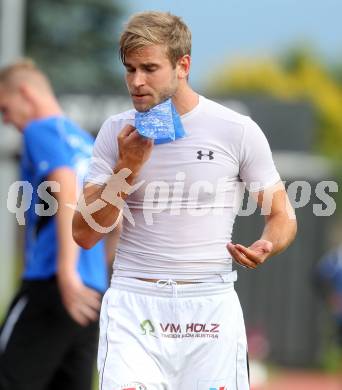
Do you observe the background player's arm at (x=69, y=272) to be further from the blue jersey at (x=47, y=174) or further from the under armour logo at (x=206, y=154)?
the under armour logo at (x=206, y=154)

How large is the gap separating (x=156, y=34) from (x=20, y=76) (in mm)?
2004

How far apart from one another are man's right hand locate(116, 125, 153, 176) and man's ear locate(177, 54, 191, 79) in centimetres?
40

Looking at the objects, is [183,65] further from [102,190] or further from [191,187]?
[102,190]

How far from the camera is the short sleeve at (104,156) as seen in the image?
17.7 ft

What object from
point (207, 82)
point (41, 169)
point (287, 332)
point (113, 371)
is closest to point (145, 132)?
point (113, 371)

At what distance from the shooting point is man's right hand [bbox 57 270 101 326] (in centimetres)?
657

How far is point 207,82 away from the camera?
6062 centimetres

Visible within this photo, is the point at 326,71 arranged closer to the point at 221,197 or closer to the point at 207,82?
the point at 207,82

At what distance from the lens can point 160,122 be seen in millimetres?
5148

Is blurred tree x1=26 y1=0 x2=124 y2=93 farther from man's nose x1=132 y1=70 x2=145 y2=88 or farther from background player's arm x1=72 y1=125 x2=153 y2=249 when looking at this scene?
man's nose x1=132 y1=70 x2=145 y2=88

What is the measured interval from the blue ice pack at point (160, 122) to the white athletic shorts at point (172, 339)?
25.2 inches

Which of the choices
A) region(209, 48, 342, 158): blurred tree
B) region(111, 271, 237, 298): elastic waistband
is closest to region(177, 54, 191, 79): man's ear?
region(111, 271, 237, 298): elastic waistband

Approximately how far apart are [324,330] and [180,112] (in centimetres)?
1226

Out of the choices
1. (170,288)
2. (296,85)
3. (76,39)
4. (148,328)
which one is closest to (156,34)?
(170,288)
